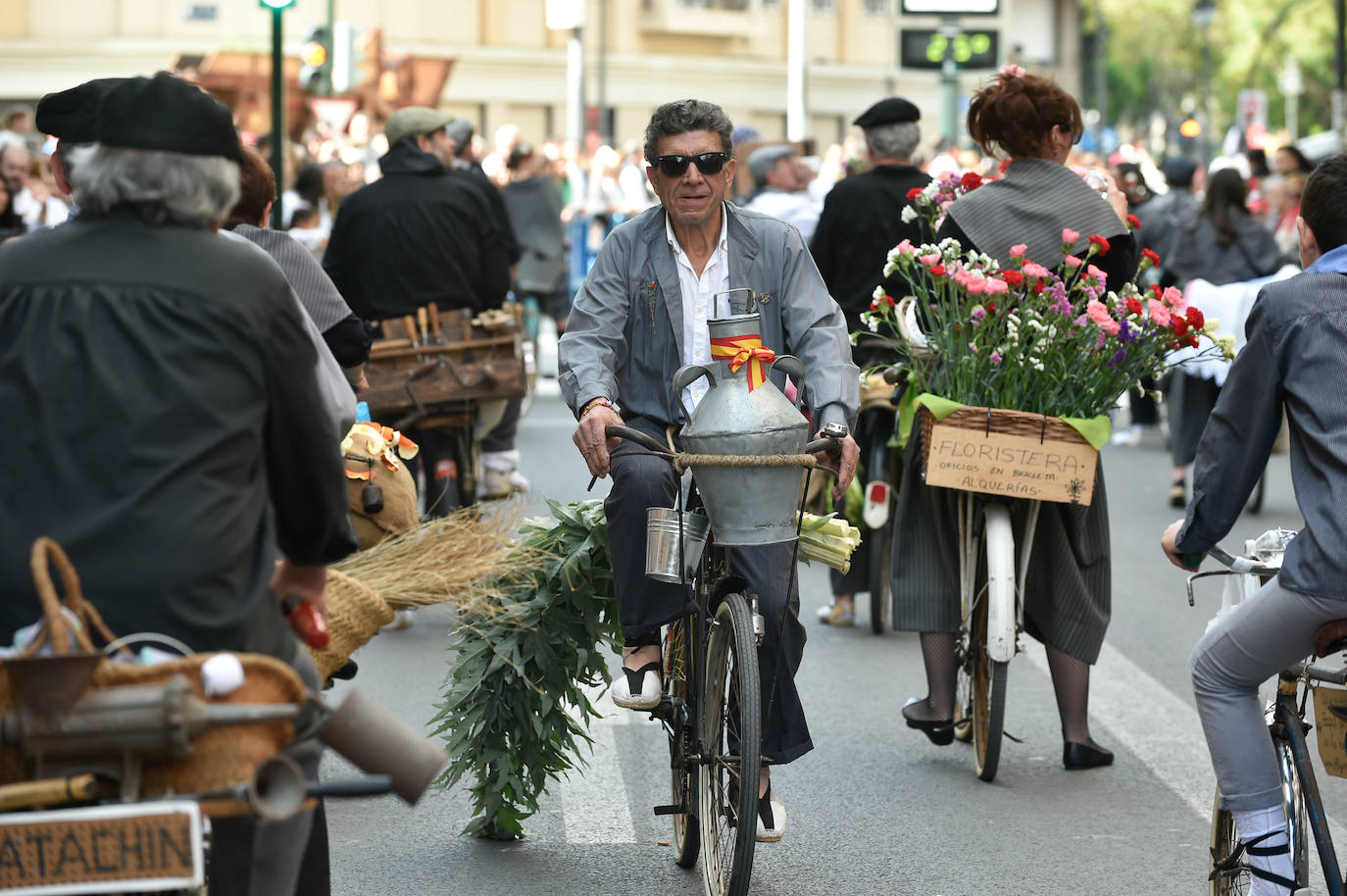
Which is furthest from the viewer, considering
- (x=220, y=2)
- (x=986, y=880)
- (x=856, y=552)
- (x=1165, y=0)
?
(x=1165, y=0)

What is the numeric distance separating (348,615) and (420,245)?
5.35 metres

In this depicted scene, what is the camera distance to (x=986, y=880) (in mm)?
5410

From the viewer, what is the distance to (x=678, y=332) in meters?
5.37

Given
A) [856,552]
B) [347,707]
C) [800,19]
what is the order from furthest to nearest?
1. [800,19]
2. [856,552]
3. [347,707]

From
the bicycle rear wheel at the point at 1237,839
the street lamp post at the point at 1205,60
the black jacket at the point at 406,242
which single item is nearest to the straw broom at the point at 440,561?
the bicycle rear wheel at the point at 1237,839

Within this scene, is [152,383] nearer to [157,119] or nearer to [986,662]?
[157,119]

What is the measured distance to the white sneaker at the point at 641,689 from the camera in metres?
5.29

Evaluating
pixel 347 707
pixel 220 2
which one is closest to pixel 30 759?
pixel 347 707

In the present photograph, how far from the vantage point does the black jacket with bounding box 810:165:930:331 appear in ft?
30.5

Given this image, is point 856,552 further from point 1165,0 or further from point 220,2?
point 1165,0

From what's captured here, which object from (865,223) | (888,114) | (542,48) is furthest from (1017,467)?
(542,48)

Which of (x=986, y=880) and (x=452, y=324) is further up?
(x=452, y=324)

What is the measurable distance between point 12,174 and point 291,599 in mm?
12147

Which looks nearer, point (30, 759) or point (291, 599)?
point (30, 759)
